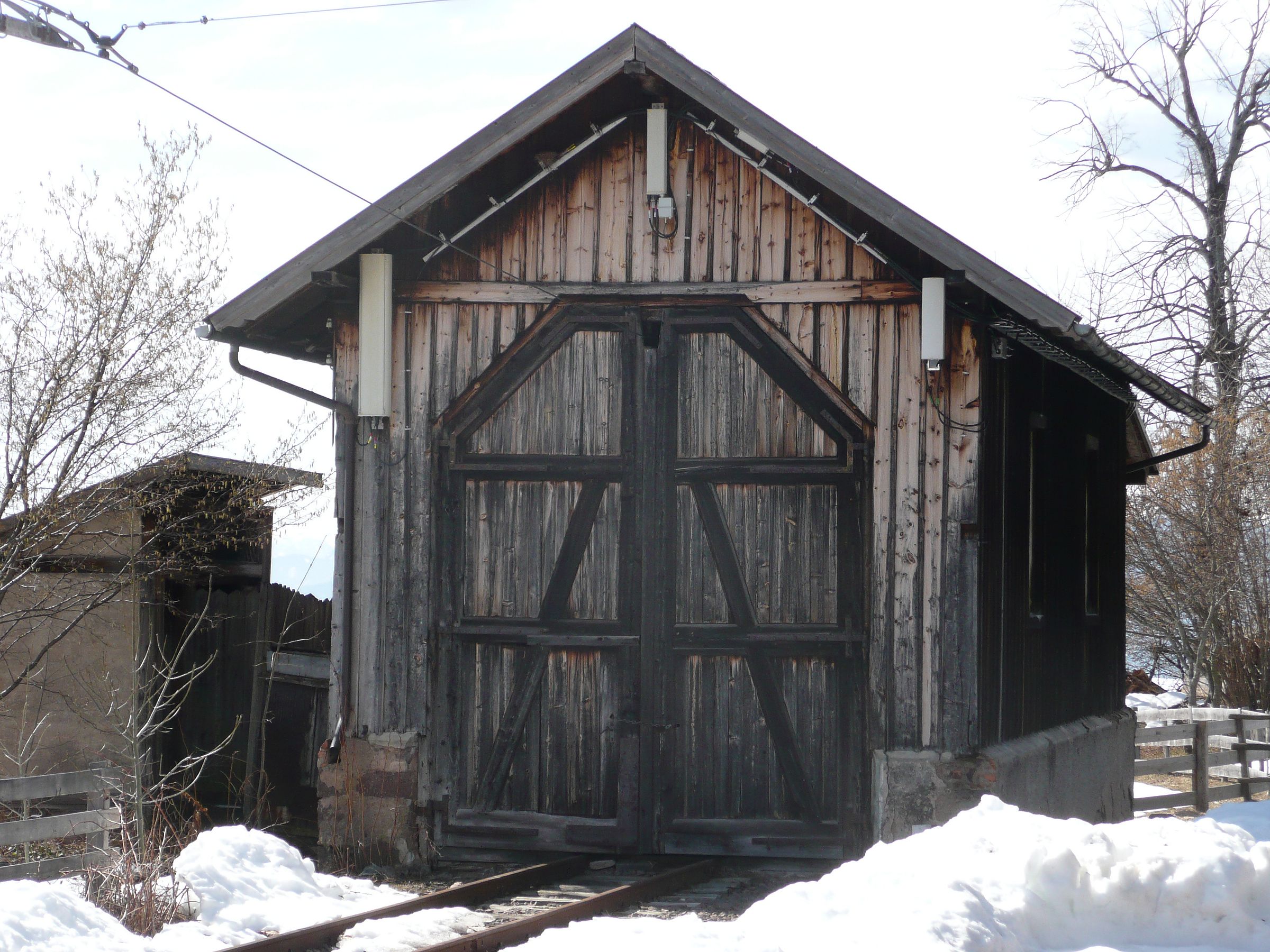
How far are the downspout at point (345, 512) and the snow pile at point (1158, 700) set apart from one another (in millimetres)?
18118

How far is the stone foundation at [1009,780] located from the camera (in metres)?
8.46

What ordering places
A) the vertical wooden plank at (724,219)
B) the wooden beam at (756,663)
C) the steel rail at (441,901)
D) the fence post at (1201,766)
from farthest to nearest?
the fence post at (1201,766) < the vertical wooden plank at (724,219) < the wooden beam at (756,663) < the steel rail at (441,901)

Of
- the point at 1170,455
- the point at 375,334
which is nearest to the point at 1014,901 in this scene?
the point at 375,334

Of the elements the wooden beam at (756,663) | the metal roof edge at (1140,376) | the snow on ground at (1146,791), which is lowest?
the snow on ground at (1146,791)

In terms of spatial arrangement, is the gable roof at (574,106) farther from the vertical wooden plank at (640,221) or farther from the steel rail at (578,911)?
the steel rail at (578,911)

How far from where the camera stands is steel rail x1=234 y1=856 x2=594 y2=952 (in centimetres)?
621

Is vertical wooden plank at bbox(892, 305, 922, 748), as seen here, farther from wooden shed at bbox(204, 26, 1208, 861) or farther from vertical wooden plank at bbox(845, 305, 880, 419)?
vertical wooden plank at bbox(845, 305, 880, 419)

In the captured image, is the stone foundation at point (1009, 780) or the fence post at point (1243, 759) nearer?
the stone foundation at point (1009, 780)

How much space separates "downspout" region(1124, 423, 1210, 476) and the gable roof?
4962 mm

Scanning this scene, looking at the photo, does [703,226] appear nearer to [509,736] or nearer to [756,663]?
[756,663]

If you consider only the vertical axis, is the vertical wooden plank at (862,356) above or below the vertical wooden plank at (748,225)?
below

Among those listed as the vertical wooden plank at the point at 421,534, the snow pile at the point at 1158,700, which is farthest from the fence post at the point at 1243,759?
the vertical wooden plank at the point at 421,534

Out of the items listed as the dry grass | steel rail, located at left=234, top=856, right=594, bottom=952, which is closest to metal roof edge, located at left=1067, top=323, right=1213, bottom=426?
steel rail, located at left=234, top=856, right=594, bottom=952

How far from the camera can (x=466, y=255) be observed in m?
9.20
